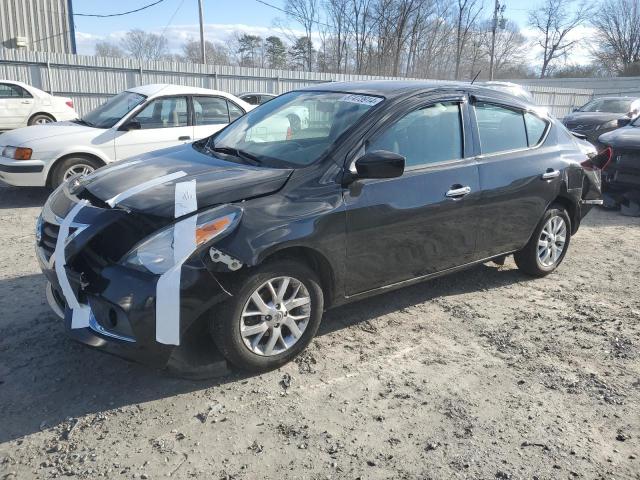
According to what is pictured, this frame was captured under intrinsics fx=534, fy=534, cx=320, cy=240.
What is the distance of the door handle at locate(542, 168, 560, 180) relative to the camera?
15.5 feet

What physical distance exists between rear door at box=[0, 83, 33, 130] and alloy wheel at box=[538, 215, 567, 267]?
A: 41.7 ft

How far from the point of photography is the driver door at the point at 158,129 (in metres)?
7.57

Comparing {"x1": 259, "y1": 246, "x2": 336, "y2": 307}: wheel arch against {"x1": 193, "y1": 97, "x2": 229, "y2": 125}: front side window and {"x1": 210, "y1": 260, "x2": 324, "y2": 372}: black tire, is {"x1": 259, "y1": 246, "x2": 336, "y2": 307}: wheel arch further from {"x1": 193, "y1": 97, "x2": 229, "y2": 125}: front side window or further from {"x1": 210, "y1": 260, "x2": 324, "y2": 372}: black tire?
{"x1": 193, "y1": 97, "x2": 229, "y2": 125}: front side window

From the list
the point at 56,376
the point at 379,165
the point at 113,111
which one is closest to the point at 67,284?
the point at 56,376

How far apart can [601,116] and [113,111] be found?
13.0m

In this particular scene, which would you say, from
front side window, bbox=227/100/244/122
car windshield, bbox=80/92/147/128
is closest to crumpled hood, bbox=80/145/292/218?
car windshield, bbox=80/92/147/128

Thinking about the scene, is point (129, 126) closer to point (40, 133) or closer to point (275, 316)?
point (40, 133)

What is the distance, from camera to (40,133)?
23.9ft

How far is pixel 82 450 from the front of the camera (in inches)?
102

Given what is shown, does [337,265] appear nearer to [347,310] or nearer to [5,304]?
[347,310]

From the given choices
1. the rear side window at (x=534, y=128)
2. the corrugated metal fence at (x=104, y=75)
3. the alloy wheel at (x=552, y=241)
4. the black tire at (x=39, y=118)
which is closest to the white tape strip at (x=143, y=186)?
the rear side window at (x=534, y=128)

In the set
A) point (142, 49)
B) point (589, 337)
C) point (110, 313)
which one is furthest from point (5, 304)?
point (142, 49)

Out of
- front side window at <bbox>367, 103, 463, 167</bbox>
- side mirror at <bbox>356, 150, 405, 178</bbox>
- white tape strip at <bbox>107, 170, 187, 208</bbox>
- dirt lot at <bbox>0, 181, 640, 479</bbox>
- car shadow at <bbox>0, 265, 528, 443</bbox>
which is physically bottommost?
dirt lot at <bbox>0, 181, 640, 479</bbox>

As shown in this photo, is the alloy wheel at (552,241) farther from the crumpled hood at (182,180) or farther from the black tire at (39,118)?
the black tire at (39,118)
